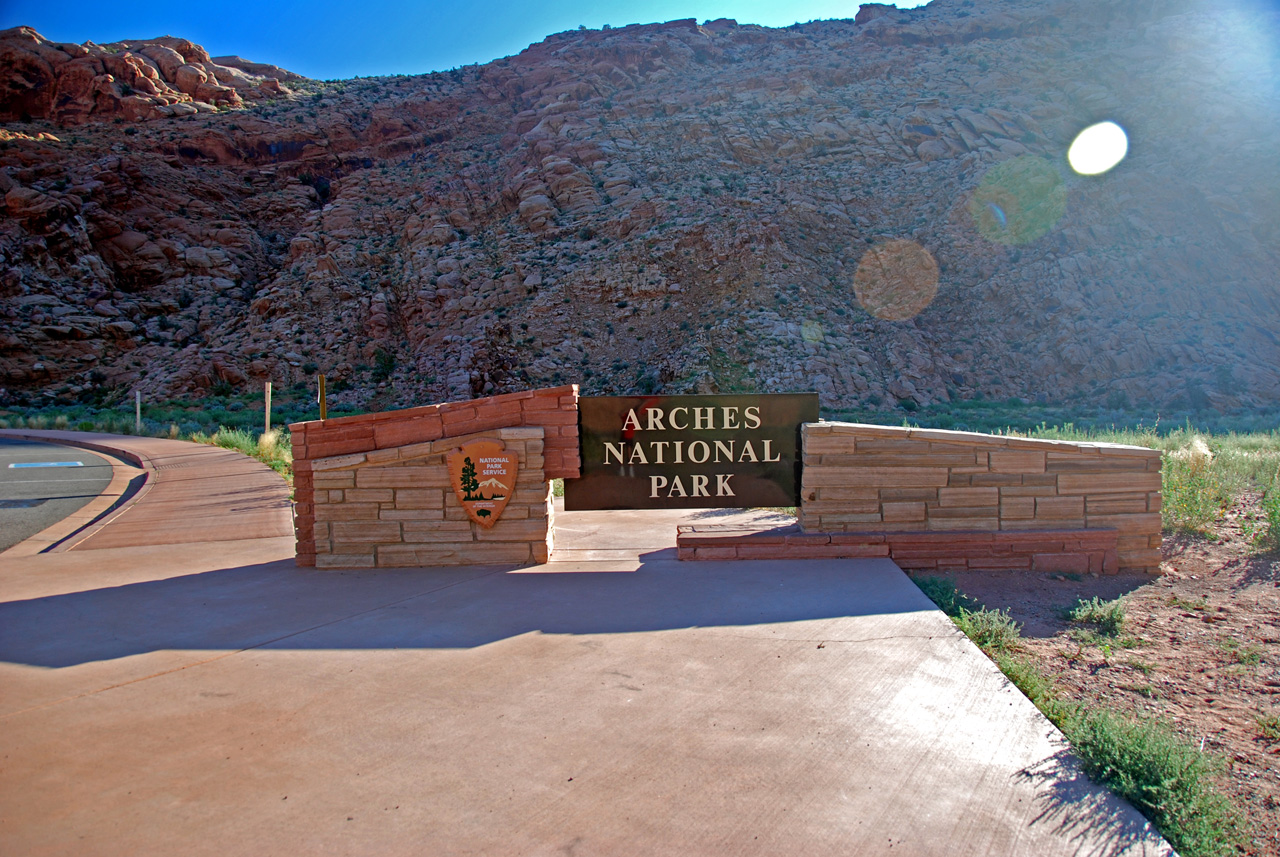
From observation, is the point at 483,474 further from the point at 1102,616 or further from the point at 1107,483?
the point at 1107,483

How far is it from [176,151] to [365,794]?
163ft

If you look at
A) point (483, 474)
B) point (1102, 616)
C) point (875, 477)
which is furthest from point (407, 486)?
point (1102, 616)

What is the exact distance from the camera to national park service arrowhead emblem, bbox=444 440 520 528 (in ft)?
21.3

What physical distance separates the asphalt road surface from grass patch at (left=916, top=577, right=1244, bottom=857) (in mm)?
9908

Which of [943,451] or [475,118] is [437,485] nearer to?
[943,451]

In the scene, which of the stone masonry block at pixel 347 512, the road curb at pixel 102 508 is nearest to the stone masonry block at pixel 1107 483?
→ the stone masonry block at pixel 347 512

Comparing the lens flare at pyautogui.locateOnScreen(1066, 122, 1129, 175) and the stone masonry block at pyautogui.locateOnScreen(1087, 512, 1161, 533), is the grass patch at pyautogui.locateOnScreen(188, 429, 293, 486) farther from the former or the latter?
the lens flare at pyautogui.locateOnScreen(1066, 122, 1129, 175)

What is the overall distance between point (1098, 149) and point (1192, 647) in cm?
4142

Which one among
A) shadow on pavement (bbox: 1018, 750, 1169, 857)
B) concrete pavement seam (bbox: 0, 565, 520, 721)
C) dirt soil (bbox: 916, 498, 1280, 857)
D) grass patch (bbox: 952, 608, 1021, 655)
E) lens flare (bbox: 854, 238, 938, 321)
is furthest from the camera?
lens flare (bbox: 854, 238, 938, 321)

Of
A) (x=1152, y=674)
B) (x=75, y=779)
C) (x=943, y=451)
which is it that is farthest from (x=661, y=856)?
(x=943, y=451)

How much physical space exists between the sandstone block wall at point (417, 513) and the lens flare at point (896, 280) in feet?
89.1

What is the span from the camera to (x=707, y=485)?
6844 mm

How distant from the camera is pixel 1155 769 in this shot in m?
3.11

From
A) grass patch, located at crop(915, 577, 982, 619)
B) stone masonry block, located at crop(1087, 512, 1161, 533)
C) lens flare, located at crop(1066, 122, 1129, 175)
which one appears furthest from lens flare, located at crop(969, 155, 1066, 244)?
grass patch, located at crop(915, 577, 982, 619)
